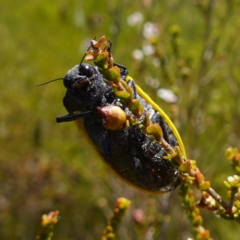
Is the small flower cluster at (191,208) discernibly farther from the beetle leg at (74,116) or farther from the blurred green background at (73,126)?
the blurred green background at (73,126)

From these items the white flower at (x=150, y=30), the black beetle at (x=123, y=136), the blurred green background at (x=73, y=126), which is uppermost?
the black beetle at (x=123, y=136)

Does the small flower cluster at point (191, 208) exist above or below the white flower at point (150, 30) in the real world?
above

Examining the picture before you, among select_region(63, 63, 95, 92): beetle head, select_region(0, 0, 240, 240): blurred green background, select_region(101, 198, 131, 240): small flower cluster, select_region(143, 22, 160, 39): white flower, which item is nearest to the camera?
select_region(63, 63, 95, 92): beetle head

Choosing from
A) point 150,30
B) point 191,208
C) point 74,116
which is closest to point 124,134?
point 74,116

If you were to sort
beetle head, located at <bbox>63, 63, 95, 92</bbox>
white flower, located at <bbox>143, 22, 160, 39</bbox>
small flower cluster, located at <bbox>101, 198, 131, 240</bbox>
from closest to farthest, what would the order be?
beetle head, located at <bbox>63, 63, 95, 92</bbox> → small flower cluster, located at <bbox>101, 198, 131, 240</bbox> → white flower, located at <bbox>143, 22, 160, 39</bbox>

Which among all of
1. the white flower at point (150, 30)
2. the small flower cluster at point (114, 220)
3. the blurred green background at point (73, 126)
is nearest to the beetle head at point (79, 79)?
the small flower cluster at point (114, 220)

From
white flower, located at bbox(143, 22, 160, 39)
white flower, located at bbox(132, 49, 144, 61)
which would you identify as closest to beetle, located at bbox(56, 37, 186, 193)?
white flower, located at bbox(132, 49, 144, 61)

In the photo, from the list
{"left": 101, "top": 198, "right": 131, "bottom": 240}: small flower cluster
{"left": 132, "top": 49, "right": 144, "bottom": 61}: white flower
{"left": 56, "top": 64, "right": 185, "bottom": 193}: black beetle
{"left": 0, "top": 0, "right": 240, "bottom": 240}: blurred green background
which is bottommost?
{"left": 0, "top": 0, "right": 240, "bottom": 240}: blurred green background

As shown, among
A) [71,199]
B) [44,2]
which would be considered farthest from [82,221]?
[44,2]

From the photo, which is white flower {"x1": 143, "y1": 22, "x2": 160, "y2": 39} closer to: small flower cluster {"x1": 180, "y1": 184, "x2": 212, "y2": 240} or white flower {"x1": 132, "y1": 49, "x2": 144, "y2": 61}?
white flower {"x1": 132, "y1": 49, "x2": 144, "y2": 61}
